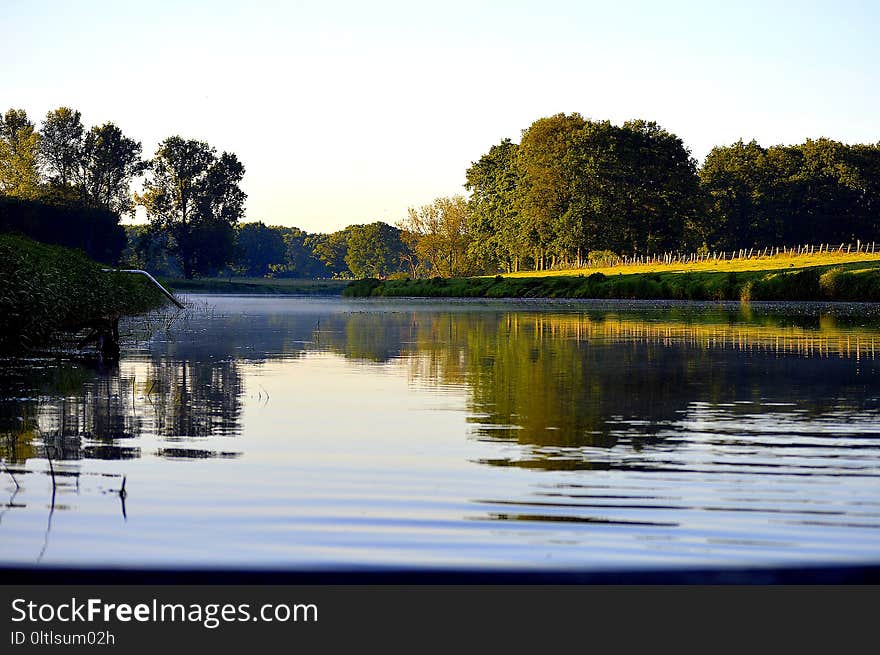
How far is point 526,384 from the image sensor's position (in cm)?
2009

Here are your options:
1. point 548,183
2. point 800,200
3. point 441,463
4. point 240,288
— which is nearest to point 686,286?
point 548,183

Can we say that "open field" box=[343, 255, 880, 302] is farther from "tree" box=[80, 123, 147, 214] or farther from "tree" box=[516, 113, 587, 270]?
"tree" box=[80, 123, 147, 214]

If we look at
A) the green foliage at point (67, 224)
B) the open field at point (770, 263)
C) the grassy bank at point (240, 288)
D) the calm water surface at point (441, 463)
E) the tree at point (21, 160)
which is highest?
the tree at point (21, 160)

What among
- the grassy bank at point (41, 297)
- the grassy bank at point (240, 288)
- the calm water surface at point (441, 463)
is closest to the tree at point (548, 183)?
the grassy bank at point (240, 288)

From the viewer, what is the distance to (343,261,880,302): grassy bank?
75.3 meters

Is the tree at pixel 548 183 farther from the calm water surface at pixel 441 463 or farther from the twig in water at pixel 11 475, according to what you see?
the twig in water at pixel 11 475

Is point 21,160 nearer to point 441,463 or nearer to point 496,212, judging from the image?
point 496,212

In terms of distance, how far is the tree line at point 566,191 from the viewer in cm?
13425

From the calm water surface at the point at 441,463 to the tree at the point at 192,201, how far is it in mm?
127676

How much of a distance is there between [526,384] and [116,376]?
708 centimetres

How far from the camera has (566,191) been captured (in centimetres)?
13688

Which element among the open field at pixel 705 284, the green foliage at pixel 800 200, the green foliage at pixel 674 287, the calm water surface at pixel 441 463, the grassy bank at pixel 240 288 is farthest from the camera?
the green foliage at pixel 800 200
